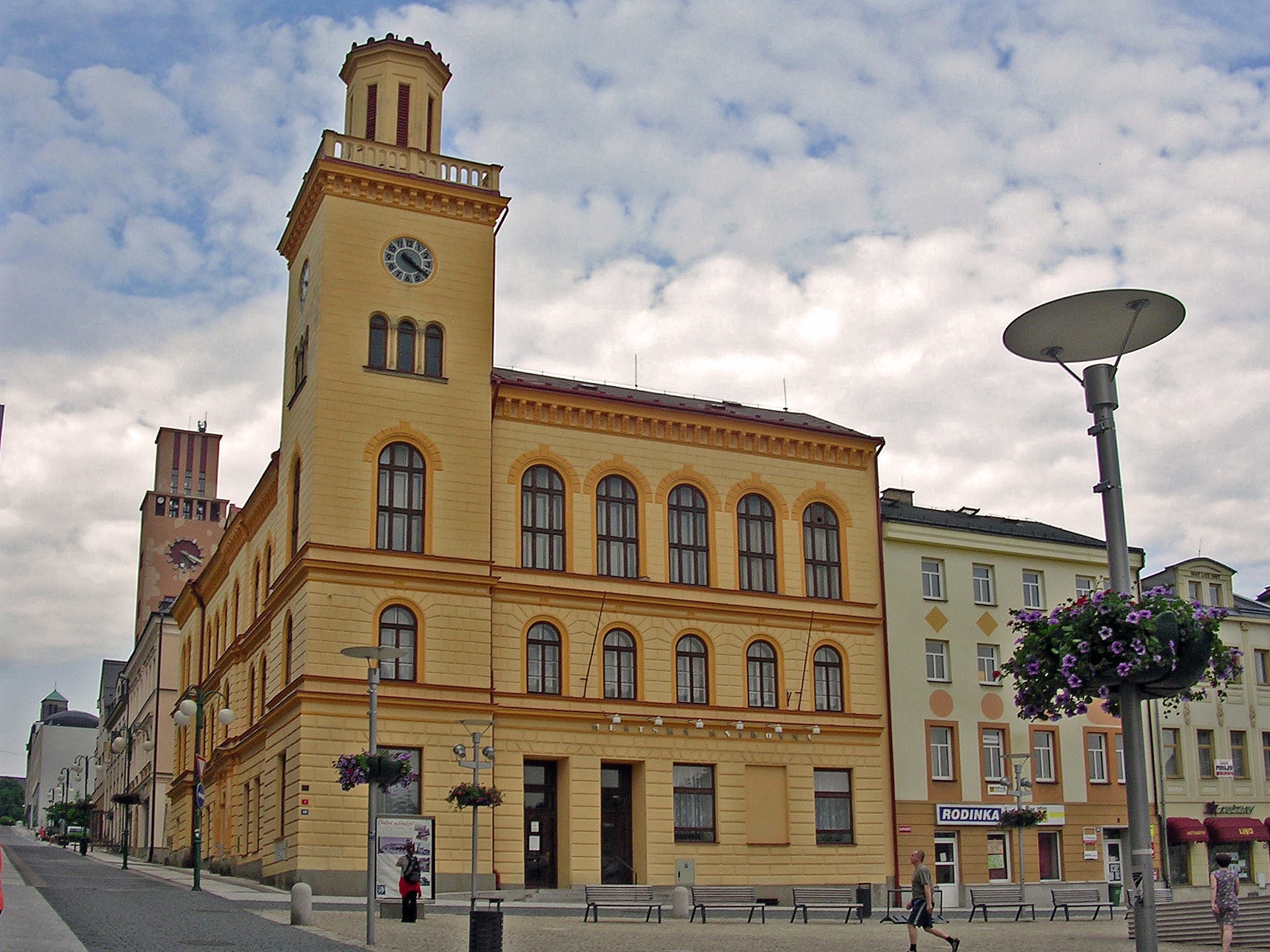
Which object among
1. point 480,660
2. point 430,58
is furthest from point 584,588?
point 430,58

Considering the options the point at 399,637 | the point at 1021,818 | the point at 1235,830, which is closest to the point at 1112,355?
the point at 399,637

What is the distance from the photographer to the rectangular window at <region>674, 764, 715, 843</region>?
142 feet

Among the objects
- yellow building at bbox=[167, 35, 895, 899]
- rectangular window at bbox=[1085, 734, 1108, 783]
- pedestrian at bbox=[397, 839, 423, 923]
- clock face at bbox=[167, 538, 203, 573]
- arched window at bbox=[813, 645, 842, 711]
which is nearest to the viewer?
pedestrian at bbox=[397, 839, 423, 923]

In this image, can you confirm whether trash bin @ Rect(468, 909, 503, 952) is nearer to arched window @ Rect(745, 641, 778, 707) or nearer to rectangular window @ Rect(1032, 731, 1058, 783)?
arched window @ Rect(745, 641, 778, 707)

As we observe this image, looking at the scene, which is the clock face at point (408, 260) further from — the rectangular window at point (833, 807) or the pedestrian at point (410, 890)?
the pedestrian at point (410, 890)

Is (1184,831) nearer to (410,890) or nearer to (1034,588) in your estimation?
(1034,588)

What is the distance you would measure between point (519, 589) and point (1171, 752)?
82.3ft

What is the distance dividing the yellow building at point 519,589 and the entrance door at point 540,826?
0.27 feet

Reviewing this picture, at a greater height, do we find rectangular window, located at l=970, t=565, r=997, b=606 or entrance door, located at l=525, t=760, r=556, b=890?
rectangular window, located at l=970, t=565, r=997, b=606

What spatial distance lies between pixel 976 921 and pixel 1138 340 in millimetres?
22994

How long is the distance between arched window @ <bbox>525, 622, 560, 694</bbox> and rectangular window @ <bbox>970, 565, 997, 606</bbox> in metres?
15.5

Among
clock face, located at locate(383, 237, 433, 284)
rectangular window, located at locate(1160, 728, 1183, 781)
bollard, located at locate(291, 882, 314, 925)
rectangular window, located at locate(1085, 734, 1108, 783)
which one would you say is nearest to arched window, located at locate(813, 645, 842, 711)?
rectangular window, located at locate(1085, 734, 1108, 783)

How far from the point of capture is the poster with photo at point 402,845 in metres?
35.7

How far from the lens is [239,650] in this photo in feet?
166
